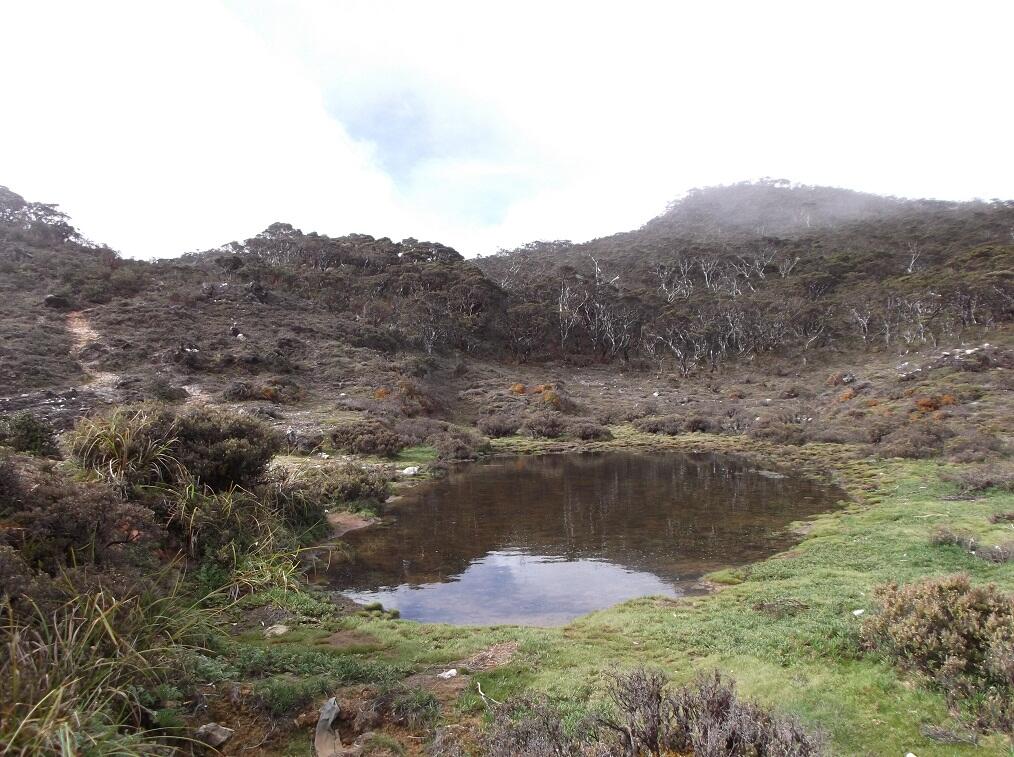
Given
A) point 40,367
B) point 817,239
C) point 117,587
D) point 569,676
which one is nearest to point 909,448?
point 569,676

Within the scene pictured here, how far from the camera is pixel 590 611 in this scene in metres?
9.23

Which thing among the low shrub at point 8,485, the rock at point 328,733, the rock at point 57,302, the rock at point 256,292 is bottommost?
the rock at point 328,733

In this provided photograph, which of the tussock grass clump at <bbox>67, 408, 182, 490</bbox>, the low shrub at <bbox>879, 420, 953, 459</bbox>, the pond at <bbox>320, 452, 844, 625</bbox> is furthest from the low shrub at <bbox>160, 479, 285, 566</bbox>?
the low shrub at <bbox>879, 420, 953, 459</bbox>

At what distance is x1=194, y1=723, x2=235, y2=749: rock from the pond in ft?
14.4

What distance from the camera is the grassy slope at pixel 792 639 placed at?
15.0 feet

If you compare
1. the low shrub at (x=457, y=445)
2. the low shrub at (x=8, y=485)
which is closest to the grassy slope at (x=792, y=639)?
the low shrub at (x=8, y=485)

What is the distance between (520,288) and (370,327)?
2674 centimetres

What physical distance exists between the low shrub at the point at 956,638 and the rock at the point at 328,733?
15.9 ft

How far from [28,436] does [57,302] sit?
108ft

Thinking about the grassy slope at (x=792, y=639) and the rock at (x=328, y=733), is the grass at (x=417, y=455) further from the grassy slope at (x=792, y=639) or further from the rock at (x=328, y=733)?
the rock at (x=328, y=733)

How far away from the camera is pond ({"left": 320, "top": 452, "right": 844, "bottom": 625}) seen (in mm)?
9953

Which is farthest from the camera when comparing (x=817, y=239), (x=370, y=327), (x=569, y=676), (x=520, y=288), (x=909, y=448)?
(x=817, y=239)

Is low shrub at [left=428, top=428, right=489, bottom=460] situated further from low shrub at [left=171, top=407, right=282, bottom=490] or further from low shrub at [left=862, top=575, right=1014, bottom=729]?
low shrub at [left=862, top=575, right=1014, bottom=729]

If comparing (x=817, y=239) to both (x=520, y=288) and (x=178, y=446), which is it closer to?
(x=520, y=288)
